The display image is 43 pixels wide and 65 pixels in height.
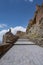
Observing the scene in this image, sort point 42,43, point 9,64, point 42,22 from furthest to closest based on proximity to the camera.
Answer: point 42,22 → point 42,43 → point 9,64

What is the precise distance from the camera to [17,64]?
811 centimetres

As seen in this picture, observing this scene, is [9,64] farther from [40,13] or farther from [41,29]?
[40,13]

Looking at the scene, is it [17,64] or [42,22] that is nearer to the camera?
[17,64]

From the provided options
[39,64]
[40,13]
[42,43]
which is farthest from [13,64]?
[40,13]

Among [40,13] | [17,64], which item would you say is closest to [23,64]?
[17,64]

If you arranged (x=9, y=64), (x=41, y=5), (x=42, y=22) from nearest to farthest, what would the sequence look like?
(x=9, y=64), (x=42, y=22), (x=41, y=5)

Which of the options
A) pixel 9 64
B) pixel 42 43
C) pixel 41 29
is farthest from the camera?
pixel 41 29


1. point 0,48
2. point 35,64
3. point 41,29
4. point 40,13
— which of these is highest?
point 40,13

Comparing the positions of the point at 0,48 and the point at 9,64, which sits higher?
the point at 0,48

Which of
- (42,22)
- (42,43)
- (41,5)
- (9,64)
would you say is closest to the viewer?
(9,64)

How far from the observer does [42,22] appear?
49.2 metres

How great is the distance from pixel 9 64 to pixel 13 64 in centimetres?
22

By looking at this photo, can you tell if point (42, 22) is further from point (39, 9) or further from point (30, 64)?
point (30, 64)

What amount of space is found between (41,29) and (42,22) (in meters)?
5.10
